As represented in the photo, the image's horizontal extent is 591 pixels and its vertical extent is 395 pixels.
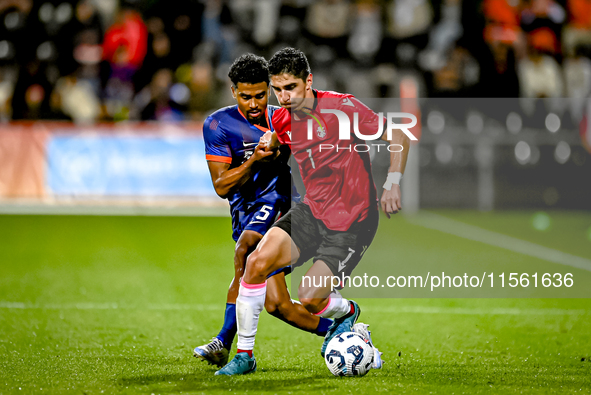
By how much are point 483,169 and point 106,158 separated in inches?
273

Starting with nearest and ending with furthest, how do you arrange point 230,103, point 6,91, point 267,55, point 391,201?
1. point 391,201
2. point 230,103
3. point 6,91
4. point 267,55

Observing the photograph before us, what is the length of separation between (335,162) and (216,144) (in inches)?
29.8

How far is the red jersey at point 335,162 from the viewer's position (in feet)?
15.6

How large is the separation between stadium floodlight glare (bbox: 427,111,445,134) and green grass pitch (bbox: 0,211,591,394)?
13.5 feet

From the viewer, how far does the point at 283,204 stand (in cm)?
512

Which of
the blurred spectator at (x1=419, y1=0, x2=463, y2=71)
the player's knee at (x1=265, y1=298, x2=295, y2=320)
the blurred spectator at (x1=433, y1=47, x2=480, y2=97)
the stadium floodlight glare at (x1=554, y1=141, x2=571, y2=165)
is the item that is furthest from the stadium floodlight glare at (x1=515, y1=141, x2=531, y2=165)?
the player's knee at (x1=265, y1=298, x2=295, y2=320)

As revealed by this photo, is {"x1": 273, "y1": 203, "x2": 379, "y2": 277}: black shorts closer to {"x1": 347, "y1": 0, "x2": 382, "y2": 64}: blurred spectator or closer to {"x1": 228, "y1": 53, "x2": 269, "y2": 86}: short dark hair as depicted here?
{"x1": 228, "y1": 53, "x2": 269, "y2": 86}: short dark hair

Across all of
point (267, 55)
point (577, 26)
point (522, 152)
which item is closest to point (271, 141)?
point (522, 152)

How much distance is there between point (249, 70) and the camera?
4559 millimetres

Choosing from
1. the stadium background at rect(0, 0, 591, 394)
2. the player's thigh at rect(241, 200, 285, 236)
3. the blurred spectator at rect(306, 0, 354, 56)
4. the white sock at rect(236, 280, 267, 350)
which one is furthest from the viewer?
the blurred spectator at rect(306, 0, 354, 56)

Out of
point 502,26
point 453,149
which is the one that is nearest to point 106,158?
point 453,149

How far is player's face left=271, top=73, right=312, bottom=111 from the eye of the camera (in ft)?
14.8

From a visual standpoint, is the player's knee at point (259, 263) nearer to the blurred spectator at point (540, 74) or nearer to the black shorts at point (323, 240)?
the black shorts at point (323, 240)

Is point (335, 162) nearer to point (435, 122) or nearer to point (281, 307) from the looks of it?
point (281, 307)
